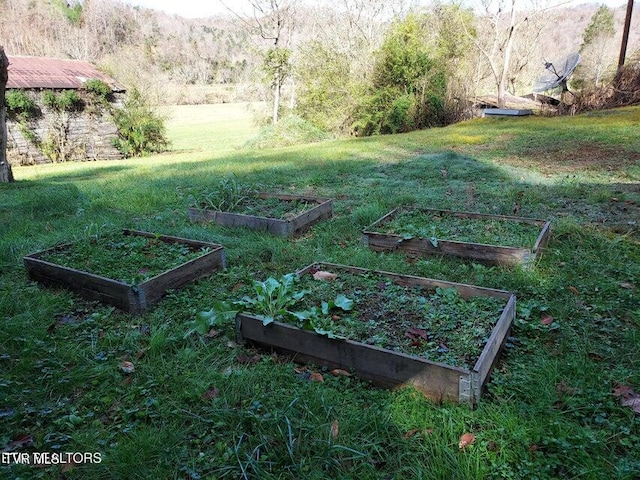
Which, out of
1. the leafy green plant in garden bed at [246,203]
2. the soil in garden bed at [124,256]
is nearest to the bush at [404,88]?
the leafy green plant in garden bed at [246,203]

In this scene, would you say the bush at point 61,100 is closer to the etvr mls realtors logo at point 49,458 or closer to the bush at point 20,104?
the bush at point 20,104

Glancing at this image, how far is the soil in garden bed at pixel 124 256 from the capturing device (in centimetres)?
320

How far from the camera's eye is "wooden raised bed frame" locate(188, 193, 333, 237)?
435cm

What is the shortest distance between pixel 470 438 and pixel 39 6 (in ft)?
138

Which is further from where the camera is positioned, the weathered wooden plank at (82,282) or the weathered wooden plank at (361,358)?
the weathered wooden plank at (82,282)

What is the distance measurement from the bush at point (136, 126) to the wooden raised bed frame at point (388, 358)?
1590 cm

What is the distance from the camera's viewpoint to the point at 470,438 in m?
1.70

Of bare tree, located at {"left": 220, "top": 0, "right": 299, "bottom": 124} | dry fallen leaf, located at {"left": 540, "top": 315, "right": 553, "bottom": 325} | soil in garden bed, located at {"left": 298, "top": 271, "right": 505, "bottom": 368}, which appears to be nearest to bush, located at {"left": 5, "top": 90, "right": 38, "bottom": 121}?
bare tree, located at {"left": 220, "top": 0, "right": 299, "bottom": 124}

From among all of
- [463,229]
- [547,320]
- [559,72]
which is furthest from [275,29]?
[547,320]

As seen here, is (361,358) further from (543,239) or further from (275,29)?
(275,29)

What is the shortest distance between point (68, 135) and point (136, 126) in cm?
230

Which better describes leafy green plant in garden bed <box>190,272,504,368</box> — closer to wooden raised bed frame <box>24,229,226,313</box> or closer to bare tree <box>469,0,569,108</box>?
wooden raised bed frame <box>24,229,226,313</box>

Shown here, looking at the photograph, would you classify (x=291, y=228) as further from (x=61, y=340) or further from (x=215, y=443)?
(x=215, y=443)

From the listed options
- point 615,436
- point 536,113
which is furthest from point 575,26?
point 615,436
